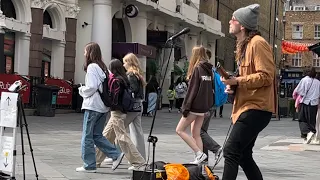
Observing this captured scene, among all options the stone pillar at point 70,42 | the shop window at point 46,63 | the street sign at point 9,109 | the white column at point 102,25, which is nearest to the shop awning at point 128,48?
the white column at point 102,25

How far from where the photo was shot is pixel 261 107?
6195mm

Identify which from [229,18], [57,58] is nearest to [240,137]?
[57,58]

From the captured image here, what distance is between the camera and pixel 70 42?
27.5m

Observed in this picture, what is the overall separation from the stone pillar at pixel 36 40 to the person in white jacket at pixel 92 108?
53.1 feet

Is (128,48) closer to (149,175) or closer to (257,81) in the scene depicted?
(149,175)

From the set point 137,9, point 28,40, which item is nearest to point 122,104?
point 28,40

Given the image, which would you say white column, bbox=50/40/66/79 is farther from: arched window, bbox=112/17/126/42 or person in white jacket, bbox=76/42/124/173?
person in white jacket, bbox=76/42/124/173

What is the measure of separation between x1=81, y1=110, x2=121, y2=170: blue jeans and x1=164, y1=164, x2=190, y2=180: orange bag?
6.30 feet

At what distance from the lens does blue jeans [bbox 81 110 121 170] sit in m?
8.87

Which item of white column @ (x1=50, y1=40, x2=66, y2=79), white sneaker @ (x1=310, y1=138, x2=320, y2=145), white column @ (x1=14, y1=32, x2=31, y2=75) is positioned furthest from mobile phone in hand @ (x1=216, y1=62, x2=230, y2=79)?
white column @ (x1=50, y1=40, x2=66, y2=79)

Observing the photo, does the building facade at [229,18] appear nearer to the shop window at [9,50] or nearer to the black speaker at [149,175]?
the shop window at [9,50]

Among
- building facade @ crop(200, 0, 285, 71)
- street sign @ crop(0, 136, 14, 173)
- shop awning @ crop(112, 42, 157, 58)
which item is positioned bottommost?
street sign @ crop(0, 136, 14, 173)

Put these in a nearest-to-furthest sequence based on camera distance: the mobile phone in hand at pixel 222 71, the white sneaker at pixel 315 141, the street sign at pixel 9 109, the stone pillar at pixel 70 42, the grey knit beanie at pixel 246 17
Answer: the mobile phone in hand at pixel 222 71 < the grey knit beanie at pixel 246 17 < the street sign at pixel 9 109 < the white sneaker at pixel 315 141 < the stone pillar at pixel 70 42

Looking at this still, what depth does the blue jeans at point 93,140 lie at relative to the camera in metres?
8.87
